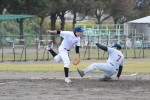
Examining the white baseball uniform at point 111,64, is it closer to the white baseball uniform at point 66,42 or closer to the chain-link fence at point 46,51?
the white baseball uniform at point 66,42

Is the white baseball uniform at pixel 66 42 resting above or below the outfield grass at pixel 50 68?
above

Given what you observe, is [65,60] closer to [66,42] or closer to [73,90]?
[66,42]

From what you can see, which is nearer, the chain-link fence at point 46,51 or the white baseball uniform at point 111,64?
the white baseball uniform at point 111,64

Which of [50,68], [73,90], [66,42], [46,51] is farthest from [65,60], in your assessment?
[46,51]

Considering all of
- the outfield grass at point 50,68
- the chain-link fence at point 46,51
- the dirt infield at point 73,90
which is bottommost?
the outfield grass at point 50,68

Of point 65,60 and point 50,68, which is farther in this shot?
point 50,68

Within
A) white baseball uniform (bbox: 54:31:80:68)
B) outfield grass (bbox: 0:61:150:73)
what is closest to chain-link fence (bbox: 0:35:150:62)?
outfield grass (bbox: 0:61:150:73)

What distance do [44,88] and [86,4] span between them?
98.7ft

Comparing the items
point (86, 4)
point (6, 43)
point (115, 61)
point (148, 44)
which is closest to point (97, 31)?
point (86, 4)

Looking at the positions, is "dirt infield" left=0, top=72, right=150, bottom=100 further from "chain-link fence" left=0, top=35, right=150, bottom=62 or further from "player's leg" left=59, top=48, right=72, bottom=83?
"chain-link fence" left=0, top=35, right=150, bottom=62

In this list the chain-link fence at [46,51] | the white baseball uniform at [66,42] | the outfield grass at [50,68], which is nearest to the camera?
the white baseball uniform at [66,42]

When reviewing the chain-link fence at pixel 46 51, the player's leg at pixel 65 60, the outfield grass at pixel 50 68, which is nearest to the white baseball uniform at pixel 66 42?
the player's leg at pixel 65 60

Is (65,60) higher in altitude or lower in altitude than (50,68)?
higher

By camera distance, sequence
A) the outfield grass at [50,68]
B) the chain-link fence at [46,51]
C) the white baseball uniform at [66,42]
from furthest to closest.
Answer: the chain-link fence at [46,51], the outfield grass at [50,68], the white baseball uniform at [66,42]
